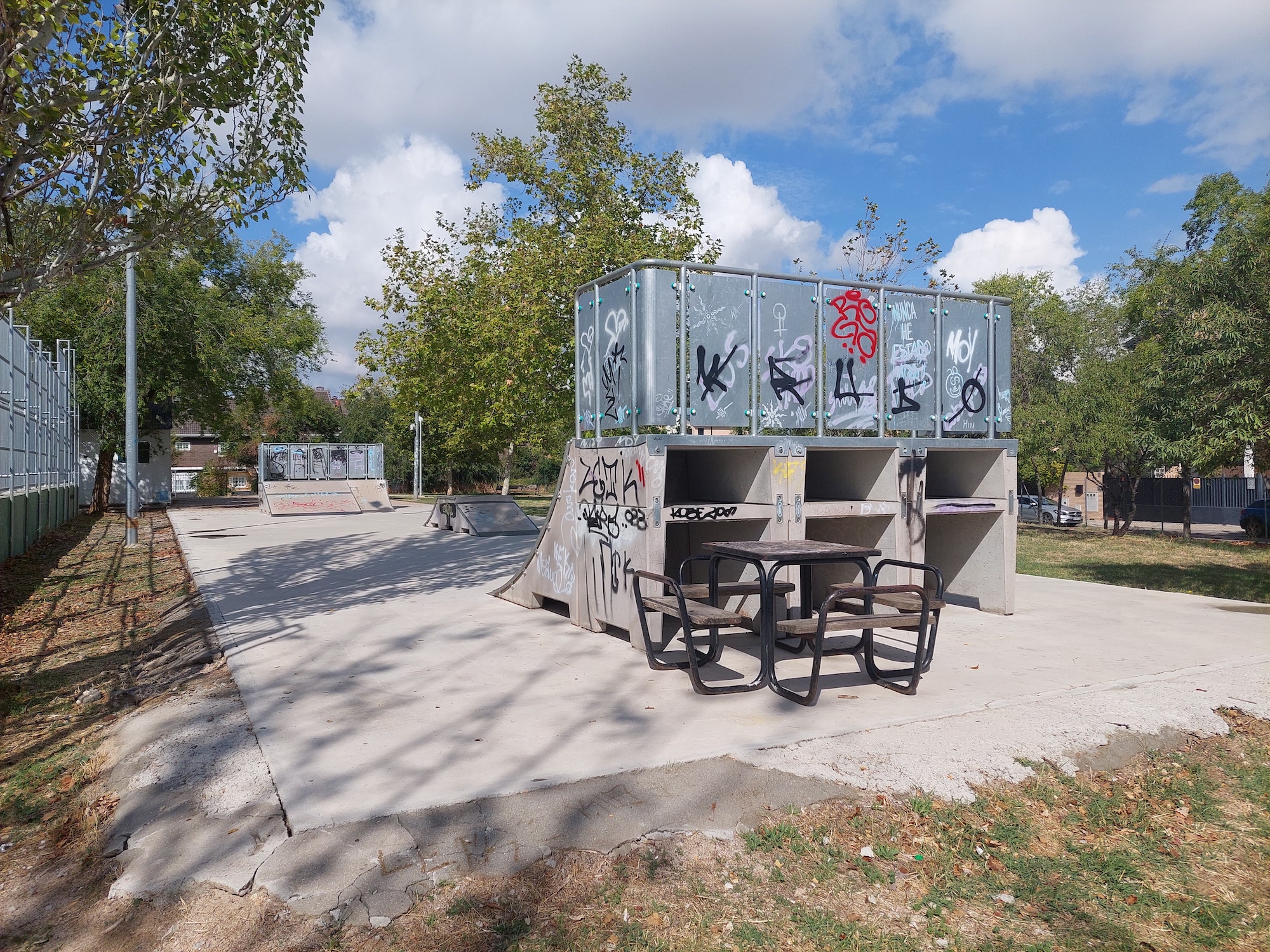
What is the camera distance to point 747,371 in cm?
768

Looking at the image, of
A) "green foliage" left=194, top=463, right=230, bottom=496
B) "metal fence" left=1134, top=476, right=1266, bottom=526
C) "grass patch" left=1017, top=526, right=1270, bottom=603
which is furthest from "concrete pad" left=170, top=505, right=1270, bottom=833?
"green foliage" left=194, top=463, right=230, bottom=496

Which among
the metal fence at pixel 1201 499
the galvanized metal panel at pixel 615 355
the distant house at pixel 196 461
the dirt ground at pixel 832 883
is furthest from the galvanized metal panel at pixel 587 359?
the distant house at pixel 196 461

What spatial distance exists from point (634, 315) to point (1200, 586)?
37.8 feet

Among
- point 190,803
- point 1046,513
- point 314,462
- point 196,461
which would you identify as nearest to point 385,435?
point 314,462

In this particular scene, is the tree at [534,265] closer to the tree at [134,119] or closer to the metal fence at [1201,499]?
the tree at [134,119]

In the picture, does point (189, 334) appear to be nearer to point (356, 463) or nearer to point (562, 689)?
point (356, 463)

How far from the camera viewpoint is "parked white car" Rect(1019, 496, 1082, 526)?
3425 centimetres

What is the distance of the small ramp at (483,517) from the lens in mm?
20188

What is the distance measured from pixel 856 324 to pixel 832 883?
616 cm

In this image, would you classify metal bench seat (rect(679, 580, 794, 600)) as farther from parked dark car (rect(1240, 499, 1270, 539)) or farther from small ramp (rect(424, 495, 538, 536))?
parked dark car (rect(1240, 499, 1270, 539))

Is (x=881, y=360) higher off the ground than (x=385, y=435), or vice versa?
(x=385, y=435)

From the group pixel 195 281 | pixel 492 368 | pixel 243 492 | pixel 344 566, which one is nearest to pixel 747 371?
pixel 344 566

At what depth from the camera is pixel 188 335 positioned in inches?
1105

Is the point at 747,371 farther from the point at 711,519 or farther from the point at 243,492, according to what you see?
the point at 243,492
